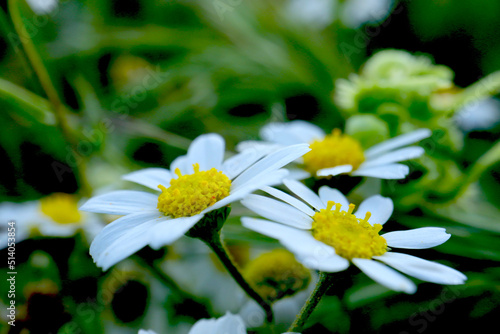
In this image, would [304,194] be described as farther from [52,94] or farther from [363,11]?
[363,11]

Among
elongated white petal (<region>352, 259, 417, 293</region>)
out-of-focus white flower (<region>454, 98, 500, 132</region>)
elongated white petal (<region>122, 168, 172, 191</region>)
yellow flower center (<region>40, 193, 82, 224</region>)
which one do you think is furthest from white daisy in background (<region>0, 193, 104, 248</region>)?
out-of-focus white flower (<region>454, 98, 500, 132</region>)

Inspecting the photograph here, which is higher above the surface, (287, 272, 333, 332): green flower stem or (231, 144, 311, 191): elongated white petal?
(231, 144, 311, 191): elongated white petal

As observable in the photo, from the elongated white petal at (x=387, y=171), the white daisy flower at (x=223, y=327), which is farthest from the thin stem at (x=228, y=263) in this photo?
the elongated white petal at (x=387, y=171)

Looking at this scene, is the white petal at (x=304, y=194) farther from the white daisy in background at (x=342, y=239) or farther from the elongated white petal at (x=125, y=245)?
the elongated white petal at (x=125, y=245)

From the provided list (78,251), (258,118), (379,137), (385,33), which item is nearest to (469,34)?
(385,33)

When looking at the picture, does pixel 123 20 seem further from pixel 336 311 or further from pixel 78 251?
pixel 336 311

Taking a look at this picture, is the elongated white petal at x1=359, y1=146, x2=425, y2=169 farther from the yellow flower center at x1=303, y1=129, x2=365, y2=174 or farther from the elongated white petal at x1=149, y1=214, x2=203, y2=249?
the elongated white petal at x1=149, y1=214, x2=203, y2=249
